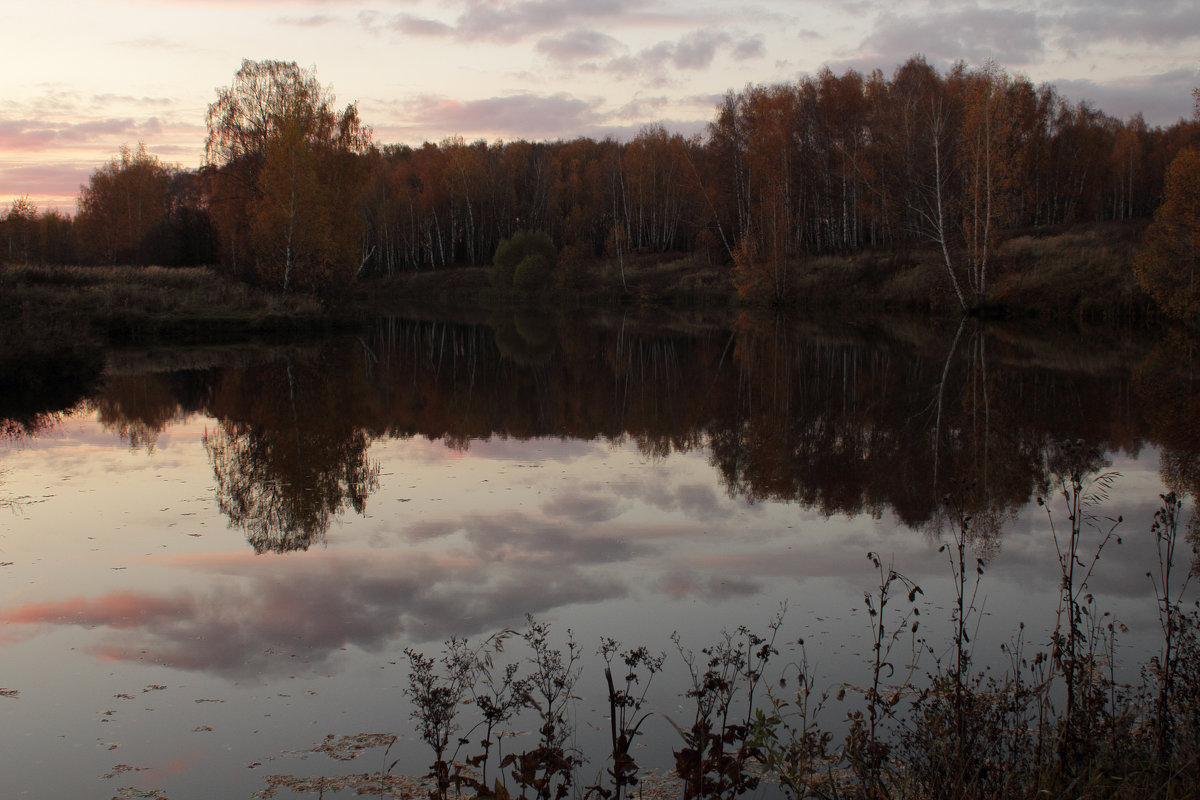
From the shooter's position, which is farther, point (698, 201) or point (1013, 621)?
point (698, 201)

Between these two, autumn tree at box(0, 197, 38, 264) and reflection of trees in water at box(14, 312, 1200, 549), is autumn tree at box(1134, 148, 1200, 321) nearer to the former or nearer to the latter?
reflection of trees in water at box(14, 312, 1200, 549)

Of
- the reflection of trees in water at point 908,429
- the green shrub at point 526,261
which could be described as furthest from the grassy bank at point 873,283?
the reflection of trees in water at point 908,429

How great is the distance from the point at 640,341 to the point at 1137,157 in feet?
164

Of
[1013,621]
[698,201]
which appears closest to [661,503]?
[1013,621]

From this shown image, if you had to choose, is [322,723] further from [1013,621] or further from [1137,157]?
[1137,157]

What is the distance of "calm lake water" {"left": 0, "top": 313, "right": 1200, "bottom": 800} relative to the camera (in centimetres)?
509

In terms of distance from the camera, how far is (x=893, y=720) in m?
4.86

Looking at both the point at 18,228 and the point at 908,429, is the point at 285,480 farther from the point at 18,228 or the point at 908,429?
the point at 18,228

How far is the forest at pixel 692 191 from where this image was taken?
116 feet

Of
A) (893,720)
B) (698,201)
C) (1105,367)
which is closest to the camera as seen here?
(893,720)

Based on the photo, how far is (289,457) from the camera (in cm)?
1191

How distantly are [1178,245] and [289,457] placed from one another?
1139 inches

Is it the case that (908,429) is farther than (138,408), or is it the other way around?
(138,408)

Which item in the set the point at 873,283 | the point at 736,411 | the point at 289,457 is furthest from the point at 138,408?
the point at 873,283
